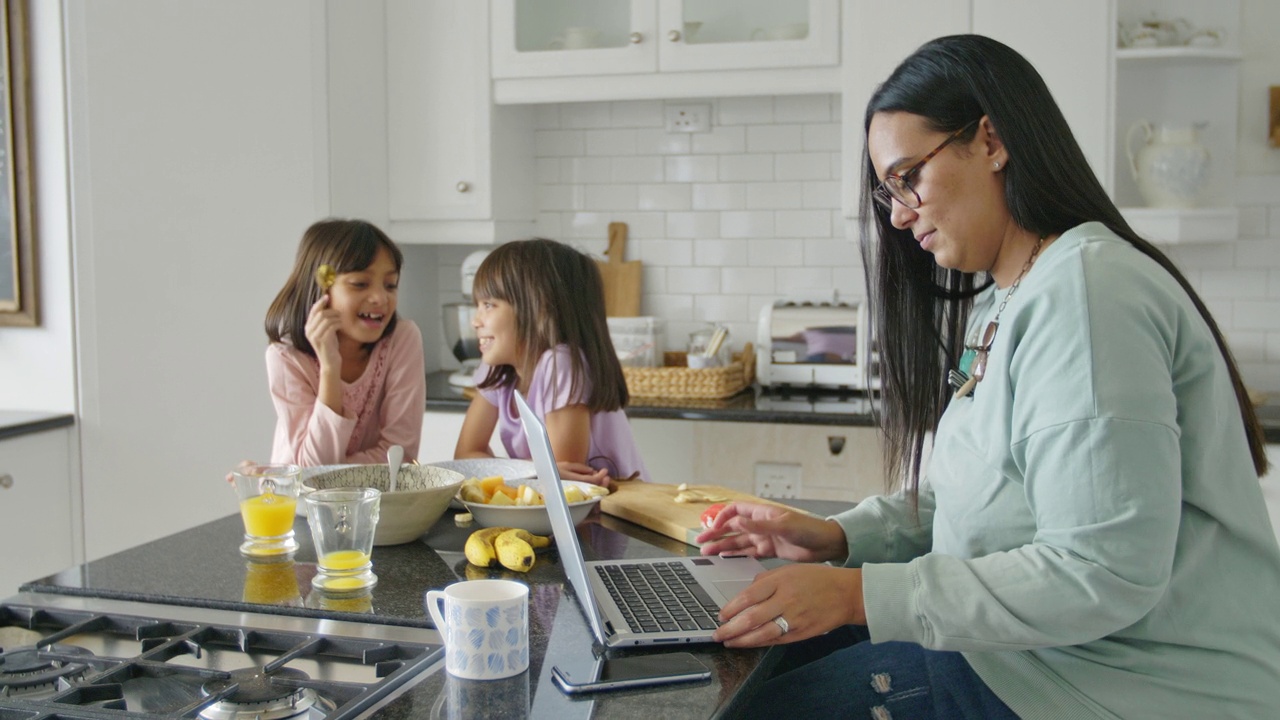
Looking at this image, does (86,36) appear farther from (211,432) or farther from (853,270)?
(853,270)

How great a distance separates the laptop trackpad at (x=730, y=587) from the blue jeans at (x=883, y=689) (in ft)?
0.50

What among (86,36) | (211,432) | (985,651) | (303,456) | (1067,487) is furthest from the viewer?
(211,432)

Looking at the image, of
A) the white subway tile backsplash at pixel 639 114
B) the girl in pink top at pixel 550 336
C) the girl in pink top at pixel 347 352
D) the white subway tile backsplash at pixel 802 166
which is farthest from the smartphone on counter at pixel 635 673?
the white subway tile backsplash at pixel 639 114

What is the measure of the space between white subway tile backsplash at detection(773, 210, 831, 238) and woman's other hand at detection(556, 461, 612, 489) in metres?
1.81

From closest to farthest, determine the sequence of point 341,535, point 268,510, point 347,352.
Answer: point 341,535 → point 268,510 → point 347,352

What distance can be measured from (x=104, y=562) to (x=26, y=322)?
1.83m

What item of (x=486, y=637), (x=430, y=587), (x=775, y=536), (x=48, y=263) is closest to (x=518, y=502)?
(x=430, y=587)

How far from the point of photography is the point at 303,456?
232 cm

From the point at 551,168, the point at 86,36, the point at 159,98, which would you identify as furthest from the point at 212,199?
the point at 551,168

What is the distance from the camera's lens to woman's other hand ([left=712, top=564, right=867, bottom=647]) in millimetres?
1229

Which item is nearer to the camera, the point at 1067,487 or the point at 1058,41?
the point at 1067,487

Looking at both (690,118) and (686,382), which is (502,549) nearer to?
(686,382)

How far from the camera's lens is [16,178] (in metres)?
3.09

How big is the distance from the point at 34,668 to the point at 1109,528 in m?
1.07
